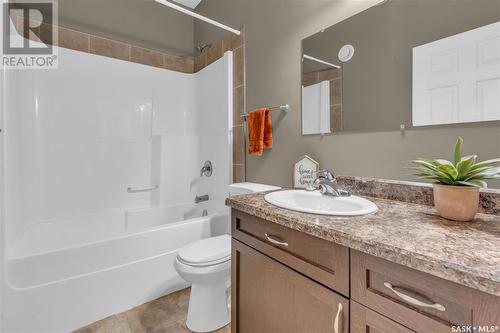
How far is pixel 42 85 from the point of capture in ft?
6.36

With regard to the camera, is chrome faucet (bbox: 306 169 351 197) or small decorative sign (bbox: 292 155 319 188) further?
small decorative sign (bbox: 292 155 319 188)

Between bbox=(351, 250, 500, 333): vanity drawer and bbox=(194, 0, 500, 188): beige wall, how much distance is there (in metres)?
0.65

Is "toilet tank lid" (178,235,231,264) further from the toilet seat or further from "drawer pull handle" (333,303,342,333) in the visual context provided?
"drawer pull handle" (333,303,342,333)

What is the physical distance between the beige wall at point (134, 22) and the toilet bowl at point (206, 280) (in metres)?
2.32

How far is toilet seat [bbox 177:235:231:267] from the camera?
1.32 meters

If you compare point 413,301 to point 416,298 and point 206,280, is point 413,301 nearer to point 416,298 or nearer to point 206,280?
point 416,298

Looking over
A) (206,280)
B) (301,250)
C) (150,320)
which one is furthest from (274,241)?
(150,320)

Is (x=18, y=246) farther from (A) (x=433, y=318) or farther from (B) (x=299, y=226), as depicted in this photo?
(A) (x=433, y=318)

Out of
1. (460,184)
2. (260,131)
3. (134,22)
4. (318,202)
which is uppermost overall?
(134,22)

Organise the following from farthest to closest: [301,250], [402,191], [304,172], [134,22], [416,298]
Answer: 1. [134,22]
2. [304,172]
3. [402,191]
4. [301,250]
5. [416,298]

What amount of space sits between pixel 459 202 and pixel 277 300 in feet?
2.24

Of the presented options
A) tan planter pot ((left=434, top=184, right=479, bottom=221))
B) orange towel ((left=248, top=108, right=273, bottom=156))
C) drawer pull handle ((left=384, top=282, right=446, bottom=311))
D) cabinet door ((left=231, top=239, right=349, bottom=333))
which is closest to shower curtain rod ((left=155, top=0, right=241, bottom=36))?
orange towel ((left=248, top=108, right=273, bottom=156))

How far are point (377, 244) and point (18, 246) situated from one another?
2206mm

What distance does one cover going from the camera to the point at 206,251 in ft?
4.66
